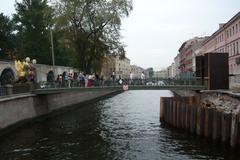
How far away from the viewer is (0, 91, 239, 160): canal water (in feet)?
65.7

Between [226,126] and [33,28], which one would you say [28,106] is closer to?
[226,126]

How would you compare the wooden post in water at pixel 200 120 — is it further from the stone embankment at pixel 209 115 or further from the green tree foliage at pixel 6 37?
the green tree foliage at pixel 6 37

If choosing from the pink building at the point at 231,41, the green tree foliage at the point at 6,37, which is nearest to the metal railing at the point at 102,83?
the pink building at the point at 231,41

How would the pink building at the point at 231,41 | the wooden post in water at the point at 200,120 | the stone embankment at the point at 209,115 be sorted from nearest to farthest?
the stone embankment at the point at 209,115
the wooden post in water at the point at 200,120
the pink building at the point at 231,41

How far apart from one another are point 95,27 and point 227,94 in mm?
29129

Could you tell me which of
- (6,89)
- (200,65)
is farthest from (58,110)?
(200,65)

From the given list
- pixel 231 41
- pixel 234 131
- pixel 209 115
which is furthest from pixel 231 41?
pixel 234 131

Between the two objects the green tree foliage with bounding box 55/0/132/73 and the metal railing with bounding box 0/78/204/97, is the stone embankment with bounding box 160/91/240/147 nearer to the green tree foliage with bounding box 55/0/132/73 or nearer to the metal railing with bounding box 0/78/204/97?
the metal railing with bounding box 0/78/204/97

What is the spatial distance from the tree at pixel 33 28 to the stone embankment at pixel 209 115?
42130 mm

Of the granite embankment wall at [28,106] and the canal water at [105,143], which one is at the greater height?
the granite embankment wall at [28,106]

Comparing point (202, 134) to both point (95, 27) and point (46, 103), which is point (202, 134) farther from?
point (95, 27)

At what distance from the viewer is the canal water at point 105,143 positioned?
20.0 meters

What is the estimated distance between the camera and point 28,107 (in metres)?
33.7

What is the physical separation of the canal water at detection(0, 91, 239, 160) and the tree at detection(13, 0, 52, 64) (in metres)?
39.5
